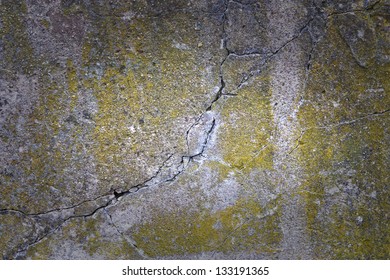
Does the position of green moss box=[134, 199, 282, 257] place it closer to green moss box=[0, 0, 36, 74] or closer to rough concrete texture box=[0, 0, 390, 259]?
rough concrete texture box=[0, 0, 390, 259]

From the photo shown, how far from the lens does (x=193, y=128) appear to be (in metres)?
1.76

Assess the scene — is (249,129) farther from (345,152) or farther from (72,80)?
(72,80)

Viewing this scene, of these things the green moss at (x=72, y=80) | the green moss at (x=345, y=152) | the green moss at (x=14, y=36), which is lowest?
the green moss at (x=345, y=152)

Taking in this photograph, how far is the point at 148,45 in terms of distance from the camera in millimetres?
1733

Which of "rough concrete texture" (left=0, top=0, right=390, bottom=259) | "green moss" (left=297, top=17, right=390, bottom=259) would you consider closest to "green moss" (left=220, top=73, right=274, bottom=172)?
"rough concrete texture" (left=0, top=0, right=390, bottom=259)

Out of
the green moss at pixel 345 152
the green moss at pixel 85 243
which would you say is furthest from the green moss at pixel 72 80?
the green moss at pixel 345 152

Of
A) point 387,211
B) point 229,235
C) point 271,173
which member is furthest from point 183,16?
Answer: point 387,211

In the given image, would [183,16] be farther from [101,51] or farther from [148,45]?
[101,51]

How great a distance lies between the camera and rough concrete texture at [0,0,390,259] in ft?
5.67

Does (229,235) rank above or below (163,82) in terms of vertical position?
below

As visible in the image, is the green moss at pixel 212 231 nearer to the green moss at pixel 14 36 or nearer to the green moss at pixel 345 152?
the green moss at pixel 345 152

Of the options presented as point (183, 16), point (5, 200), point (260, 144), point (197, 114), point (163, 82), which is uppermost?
point (183, 16)

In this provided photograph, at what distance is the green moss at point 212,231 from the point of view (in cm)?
177

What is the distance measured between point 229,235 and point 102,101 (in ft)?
2.85
